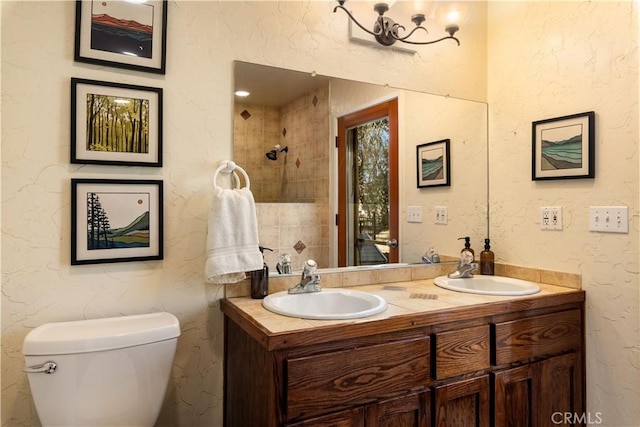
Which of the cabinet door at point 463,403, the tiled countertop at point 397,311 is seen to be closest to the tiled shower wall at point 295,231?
the tiled countertop at point 397,311

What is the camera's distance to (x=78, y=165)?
4.50ft

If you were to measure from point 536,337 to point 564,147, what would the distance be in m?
0.88

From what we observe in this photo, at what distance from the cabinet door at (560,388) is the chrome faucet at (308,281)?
997 mm

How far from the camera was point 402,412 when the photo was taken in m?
1.36

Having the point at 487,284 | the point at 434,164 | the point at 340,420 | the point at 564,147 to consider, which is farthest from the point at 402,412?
the point at 564,147

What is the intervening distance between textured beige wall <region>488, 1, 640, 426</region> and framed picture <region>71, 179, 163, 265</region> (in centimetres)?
175

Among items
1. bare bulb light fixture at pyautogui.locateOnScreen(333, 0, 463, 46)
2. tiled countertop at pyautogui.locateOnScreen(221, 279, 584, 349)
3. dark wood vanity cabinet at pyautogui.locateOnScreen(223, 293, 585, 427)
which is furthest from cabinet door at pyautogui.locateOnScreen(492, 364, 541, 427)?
bare bulb light fixture at pyautogui.locateOnScreen(333, 0, 463, 46)

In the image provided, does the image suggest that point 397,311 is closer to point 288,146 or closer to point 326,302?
point 326,302

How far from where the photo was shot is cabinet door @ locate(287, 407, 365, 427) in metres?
1.21

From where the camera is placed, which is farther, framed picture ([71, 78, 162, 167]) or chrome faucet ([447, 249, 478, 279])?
chrome faucet ([447, 249, 478, 279])

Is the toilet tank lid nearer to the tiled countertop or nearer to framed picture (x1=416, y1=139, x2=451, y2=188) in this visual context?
the tiled countertop

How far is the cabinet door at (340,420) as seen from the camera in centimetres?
121

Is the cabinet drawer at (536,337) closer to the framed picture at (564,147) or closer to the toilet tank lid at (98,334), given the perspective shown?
the framed picture at (564,147)

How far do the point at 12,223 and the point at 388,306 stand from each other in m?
1.29
